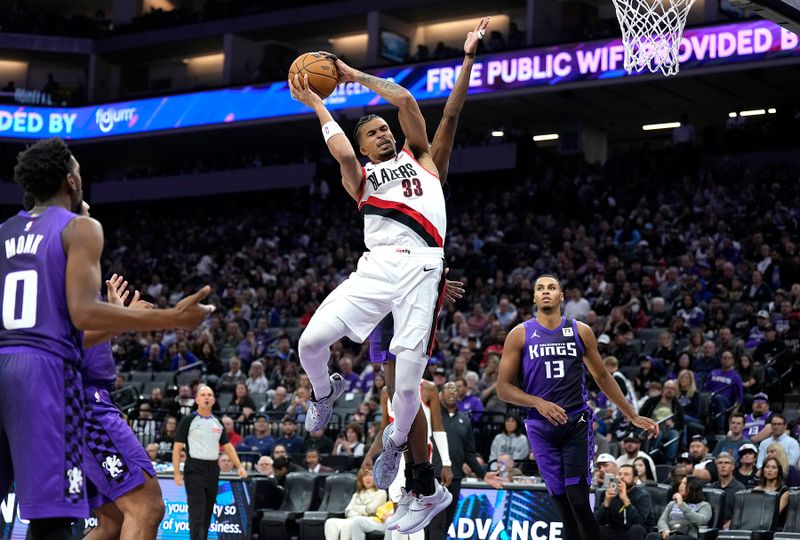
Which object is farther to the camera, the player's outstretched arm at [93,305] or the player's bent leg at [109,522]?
the player's bent leg at [109,522]

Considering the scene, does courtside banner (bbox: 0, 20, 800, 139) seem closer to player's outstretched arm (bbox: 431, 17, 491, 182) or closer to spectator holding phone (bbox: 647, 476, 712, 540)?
spectator holding phone (bbox: 647, 476, 712, 540)

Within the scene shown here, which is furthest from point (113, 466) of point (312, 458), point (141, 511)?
point (312, 458)

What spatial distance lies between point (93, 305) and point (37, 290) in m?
0.29

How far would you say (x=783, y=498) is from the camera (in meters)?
12.2

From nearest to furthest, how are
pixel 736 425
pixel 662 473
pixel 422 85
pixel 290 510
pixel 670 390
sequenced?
1. pixel 736 425
2. pixel 662 473
3. pixel 670 390
4. pixel 290 510
5. pixel 422 85

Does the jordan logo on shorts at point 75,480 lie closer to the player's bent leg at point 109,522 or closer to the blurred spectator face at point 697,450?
the player's bent leg at point 109,522

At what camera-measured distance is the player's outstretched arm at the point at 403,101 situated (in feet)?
23.9

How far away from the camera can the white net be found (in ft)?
35.8

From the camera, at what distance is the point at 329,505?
15.6m

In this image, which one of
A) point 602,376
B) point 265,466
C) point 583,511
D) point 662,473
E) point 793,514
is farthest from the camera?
point 265,466

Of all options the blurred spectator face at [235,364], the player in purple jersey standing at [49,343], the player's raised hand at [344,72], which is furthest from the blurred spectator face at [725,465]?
the blurred spectator face at [235,364]

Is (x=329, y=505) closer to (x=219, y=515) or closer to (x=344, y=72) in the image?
(x=219, y=515)

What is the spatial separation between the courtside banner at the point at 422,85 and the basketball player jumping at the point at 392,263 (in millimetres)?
13363

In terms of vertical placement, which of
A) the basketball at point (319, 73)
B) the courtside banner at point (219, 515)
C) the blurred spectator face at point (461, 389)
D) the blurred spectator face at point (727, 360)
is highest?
the basketball at point (319, 73)
